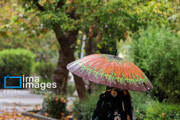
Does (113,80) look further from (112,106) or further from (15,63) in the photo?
(15,63)

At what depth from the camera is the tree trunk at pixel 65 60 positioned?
418 inches

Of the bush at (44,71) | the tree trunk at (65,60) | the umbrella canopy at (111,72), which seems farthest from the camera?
the bush at (44,71)

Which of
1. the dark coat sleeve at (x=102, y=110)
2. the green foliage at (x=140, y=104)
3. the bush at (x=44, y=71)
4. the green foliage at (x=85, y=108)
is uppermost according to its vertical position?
the dark coat sleeve at (x=102, y=110)

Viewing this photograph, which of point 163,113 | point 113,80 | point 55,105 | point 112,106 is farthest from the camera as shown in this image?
point 55,105

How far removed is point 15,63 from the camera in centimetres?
2188

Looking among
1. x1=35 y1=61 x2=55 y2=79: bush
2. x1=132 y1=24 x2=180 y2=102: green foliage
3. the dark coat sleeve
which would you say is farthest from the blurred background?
x1=35 y1=61 x2=55 y2=79: bush

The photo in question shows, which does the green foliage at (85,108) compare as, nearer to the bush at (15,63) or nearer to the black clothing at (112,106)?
the black clothing at (112,106)

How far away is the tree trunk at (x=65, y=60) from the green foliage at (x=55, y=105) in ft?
1.66

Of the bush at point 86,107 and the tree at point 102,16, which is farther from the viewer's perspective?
the tree at point 102,16

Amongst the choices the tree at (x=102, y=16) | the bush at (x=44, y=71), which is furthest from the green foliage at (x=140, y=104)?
the bush at (x=44, y=71)

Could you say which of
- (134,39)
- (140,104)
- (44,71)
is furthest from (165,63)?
(44,71)

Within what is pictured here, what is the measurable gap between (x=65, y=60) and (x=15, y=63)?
38.5 feet

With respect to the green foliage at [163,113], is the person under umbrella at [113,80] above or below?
above

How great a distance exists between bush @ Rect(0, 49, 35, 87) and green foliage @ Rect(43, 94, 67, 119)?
1168cm
